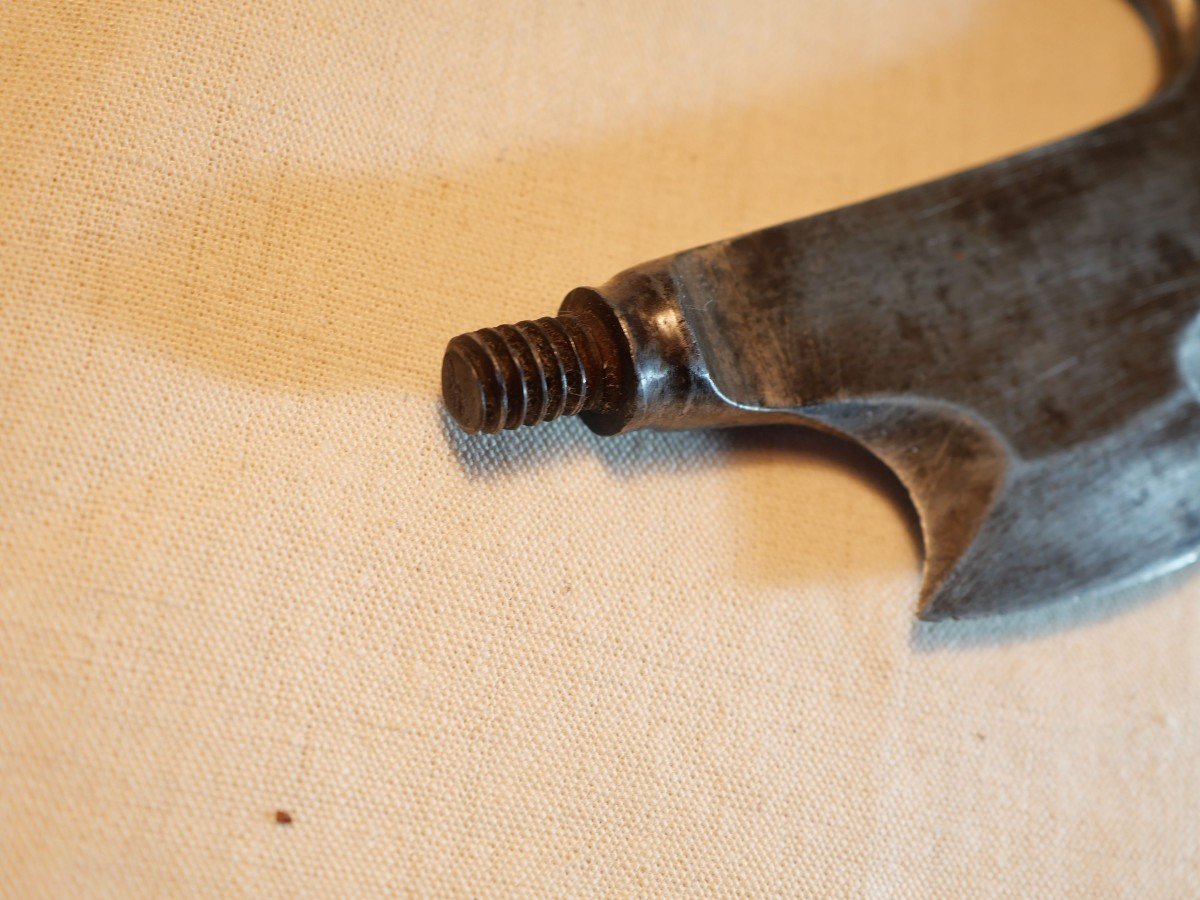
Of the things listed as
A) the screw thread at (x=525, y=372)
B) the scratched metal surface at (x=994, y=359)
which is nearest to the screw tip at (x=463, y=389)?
the screw thread at (x=525, y=372)

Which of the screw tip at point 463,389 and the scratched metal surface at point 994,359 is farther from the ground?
the scratched metal surface at point 994,359

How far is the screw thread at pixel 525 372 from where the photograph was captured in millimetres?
666

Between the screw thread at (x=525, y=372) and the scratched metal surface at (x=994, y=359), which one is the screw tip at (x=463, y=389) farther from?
the scratched metal surface at (x=994, y=359)

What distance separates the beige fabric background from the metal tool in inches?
2.4

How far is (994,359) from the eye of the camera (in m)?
0.79

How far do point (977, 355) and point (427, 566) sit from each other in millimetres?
386

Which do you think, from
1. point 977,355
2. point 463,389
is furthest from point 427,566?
point 977,355

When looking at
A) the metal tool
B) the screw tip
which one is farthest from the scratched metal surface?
the screw tip

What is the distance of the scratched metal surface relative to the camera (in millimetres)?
752

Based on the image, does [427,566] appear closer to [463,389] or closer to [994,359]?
[463,389]

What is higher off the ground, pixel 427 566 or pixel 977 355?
pixel 977 355

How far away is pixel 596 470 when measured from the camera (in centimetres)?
77

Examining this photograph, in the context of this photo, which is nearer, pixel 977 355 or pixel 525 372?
pixel 525 372

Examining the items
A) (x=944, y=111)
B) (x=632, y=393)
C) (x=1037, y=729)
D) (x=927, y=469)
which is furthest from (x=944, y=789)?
(x=944, y=111)
